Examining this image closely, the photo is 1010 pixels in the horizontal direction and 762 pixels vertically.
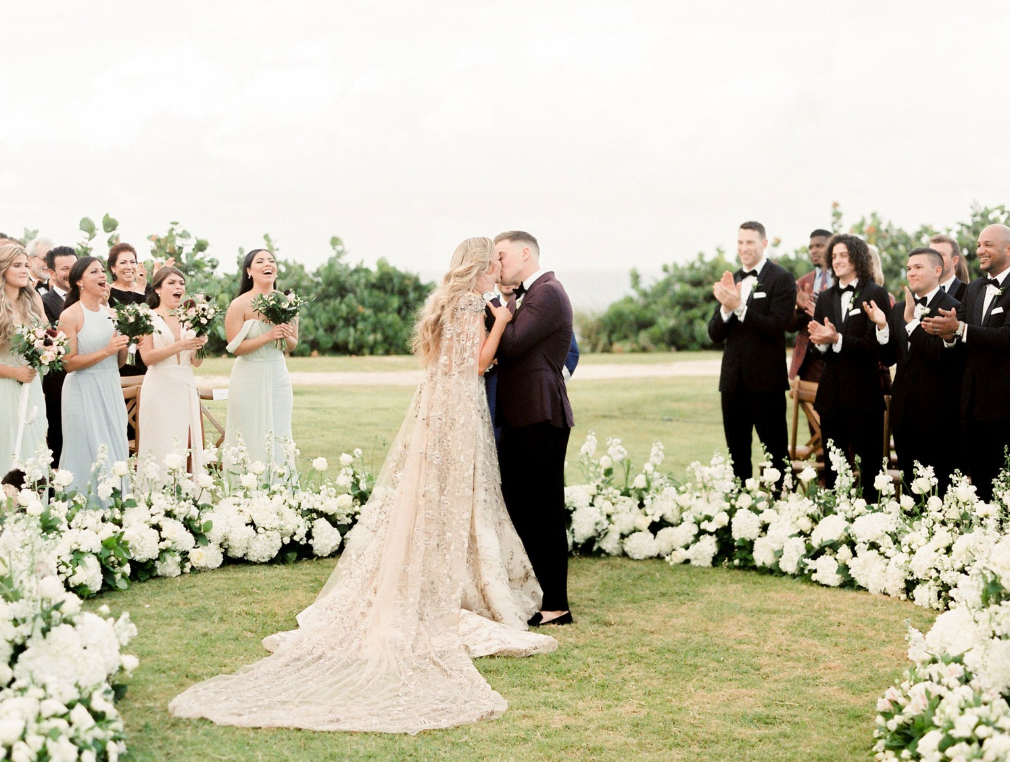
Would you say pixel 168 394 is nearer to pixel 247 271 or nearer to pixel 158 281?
pixel 158 281

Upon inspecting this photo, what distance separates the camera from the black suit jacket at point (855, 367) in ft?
25.5

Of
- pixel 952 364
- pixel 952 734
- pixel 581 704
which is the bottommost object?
pixel 581 704

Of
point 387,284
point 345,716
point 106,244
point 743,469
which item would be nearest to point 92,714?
point 345,716

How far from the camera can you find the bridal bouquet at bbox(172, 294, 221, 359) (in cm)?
782

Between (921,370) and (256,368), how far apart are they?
4.78 meters

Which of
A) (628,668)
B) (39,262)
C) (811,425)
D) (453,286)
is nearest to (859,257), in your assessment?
(811,425)

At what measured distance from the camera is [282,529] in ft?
23.3

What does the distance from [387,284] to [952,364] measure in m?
9.40

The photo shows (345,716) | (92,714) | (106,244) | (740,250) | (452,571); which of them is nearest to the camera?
(92,714)

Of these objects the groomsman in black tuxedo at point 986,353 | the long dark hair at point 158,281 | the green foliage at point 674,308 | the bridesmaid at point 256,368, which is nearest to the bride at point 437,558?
the bridesmaid at point 256,368

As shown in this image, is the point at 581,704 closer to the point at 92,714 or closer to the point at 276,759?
the point at 276,759

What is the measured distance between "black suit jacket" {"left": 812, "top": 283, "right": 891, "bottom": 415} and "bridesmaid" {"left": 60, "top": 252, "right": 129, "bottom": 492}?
5.01m

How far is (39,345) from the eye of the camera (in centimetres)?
696

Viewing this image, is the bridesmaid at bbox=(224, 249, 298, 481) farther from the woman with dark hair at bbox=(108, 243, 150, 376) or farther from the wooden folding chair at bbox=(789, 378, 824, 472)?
the wooden folding chair at bbox=(789, 378, 824, 472)
